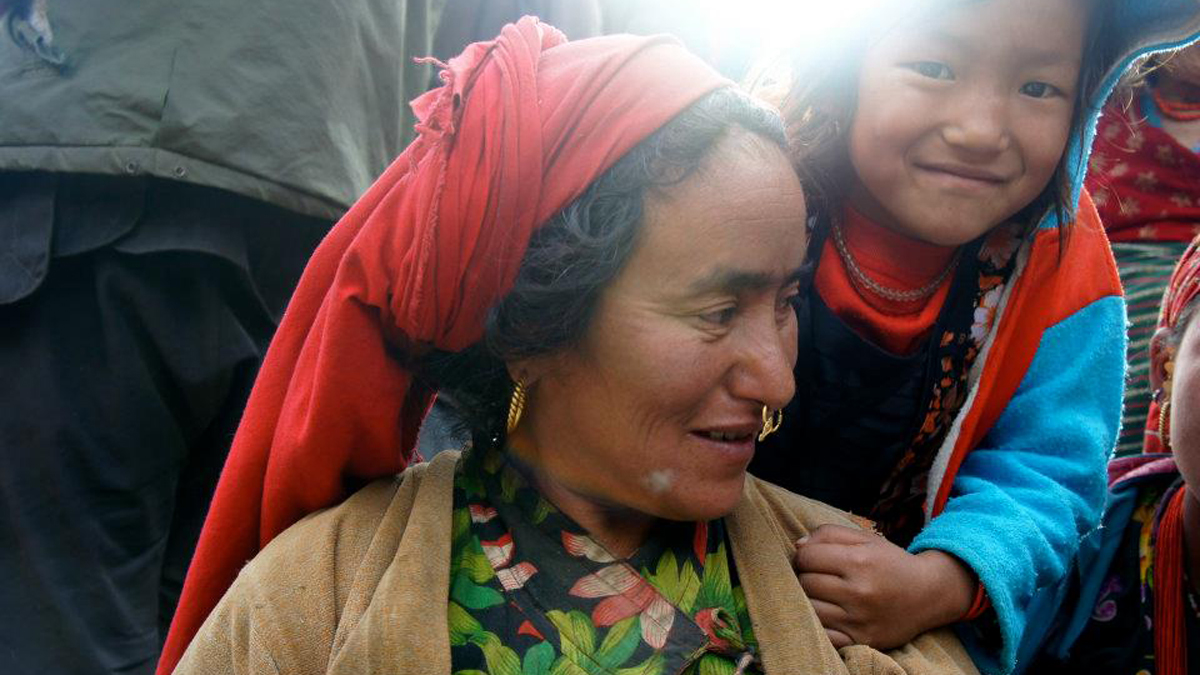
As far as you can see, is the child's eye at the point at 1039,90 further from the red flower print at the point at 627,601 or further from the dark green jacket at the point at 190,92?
the dark green jacket at the point at 190,92

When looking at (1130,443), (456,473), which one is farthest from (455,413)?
(1130,443)

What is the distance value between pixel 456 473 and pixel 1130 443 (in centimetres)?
198

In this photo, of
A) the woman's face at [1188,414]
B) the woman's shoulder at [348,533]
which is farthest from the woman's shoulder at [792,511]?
the woman's face at [1188,414]

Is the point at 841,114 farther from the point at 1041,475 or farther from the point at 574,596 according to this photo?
the point at 574,596

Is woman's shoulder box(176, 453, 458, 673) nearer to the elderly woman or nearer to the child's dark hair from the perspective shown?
the elderly woman

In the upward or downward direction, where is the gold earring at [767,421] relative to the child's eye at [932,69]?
downward

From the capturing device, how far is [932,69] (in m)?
2.17

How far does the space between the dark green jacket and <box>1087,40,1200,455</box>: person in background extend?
2021 millimetres

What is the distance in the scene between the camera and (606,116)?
1825mm

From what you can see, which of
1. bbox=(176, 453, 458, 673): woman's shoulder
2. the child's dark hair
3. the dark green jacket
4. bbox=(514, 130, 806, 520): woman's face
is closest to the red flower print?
bbox=(514, 130, 806, 520): woman's face

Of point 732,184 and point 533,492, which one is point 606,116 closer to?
point 732,184

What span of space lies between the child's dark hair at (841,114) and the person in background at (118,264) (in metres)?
1.14

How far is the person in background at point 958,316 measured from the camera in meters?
2.02

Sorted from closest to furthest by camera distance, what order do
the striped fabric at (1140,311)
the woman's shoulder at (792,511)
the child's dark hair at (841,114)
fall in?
1. the woman's shoulder at (792,511)
2. the child's dark hair at (841,114)
3. the striped fabric at (1140,311)
